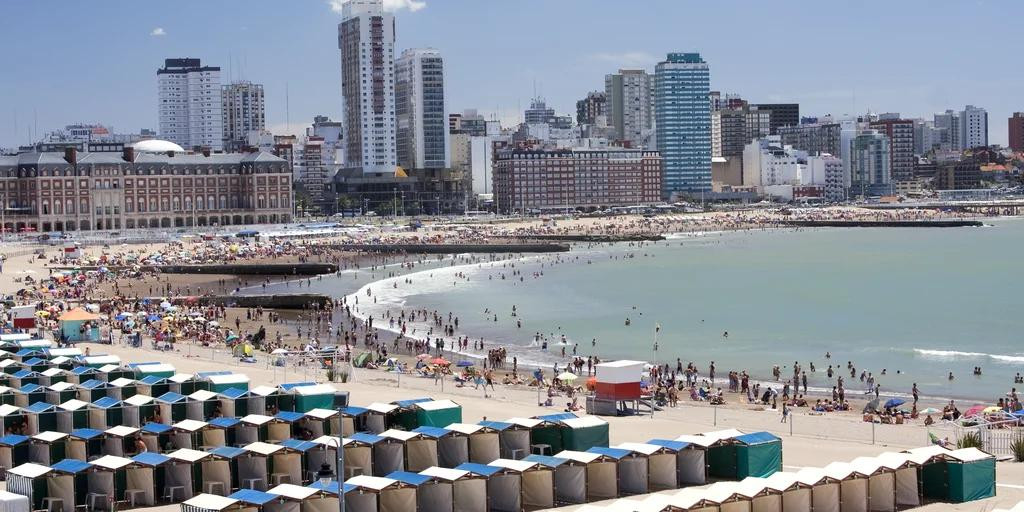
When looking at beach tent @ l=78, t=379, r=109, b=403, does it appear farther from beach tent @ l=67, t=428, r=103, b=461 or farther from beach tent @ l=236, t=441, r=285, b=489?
beach tent @ l=236, t=441, r=285, b=489

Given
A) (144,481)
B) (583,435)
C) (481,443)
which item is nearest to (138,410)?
(144,481)

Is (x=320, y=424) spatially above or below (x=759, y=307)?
above

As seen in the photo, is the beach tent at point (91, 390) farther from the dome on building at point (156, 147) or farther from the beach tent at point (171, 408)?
the dome on building at point (156, 147)

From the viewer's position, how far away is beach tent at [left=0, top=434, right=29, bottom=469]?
909 inches

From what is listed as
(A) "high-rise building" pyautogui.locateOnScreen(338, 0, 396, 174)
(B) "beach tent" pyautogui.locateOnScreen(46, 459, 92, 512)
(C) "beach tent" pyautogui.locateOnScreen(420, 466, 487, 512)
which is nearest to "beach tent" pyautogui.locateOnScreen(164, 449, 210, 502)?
(B) "beach tent" pyautogui.locateOnScreen(46, 459, 92, 512)

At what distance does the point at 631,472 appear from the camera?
2131 cm

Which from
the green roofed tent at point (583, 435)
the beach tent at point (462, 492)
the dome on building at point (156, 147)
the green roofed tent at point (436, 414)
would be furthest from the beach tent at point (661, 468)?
the dome on building at point (156, 147)

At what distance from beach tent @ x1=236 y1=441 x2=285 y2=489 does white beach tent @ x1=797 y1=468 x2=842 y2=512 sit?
8179 mm

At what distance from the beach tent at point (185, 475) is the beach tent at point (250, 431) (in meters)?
2.30

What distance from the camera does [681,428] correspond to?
27000 mm

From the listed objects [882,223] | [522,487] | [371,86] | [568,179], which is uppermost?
[371,86]

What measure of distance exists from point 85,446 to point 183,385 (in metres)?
5.20

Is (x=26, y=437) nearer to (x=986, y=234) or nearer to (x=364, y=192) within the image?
(x=986, y=234)

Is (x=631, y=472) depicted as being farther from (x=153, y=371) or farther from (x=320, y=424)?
(x=153, y=371)
